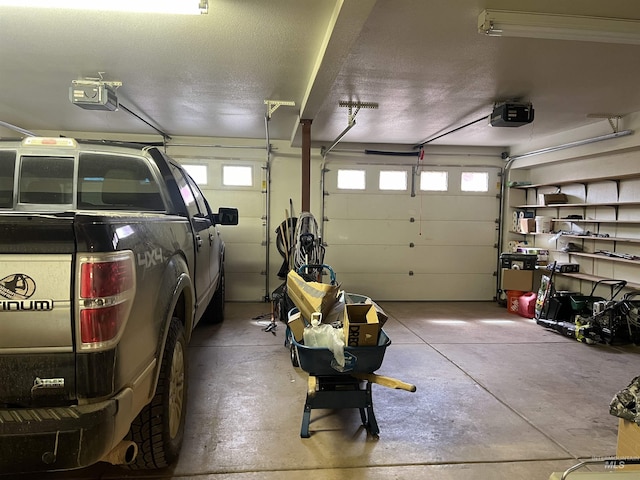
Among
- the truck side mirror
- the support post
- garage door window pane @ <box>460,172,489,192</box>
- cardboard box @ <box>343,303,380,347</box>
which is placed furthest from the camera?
garage door window pane @ <box>460,172,489,192</box>

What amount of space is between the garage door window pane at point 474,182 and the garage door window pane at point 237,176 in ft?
13.0

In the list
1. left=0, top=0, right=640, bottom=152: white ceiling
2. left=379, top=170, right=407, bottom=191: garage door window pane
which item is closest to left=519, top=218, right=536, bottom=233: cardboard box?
left=0, top=0, right=640, bottom=152: white ceiling

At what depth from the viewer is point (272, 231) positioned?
7.13 m

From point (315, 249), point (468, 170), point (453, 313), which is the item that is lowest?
point (453, 313)

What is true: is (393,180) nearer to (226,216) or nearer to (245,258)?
(245,258)

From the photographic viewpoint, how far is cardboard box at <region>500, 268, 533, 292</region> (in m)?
6.62

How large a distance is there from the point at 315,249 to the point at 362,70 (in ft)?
7.71

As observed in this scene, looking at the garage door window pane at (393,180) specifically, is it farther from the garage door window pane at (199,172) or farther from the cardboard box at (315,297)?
the cardboard box at (315,297)

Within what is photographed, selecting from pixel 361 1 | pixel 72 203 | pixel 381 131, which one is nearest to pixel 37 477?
pixel 72 203

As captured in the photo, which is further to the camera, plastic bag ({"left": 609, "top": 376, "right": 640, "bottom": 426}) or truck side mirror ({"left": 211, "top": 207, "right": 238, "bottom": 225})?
truck side mirror ({"left": 211, "top": 207, "right": 238, "bottom": 225})

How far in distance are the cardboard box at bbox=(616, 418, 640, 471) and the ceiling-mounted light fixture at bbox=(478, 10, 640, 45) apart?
247cm

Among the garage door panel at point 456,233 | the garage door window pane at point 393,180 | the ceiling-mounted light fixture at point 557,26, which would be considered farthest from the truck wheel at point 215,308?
the ceiling-mounted light fixture at point 557,26

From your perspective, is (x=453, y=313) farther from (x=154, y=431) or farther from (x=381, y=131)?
(x=154, y=431)

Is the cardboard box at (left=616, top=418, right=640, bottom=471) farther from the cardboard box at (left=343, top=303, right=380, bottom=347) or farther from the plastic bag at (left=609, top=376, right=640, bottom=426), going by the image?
the cardboard box at (left=343, top=303, right=380, bottom=347)
